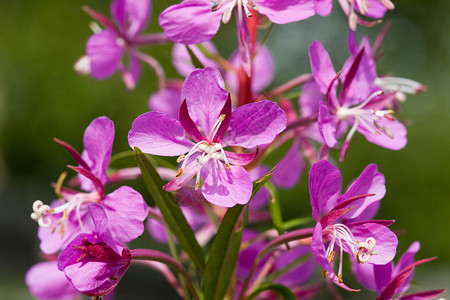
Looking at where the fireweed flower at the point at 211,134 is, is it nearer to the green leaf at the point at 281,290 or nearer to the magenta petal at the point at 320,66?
the magenta petal at the point at 320,66

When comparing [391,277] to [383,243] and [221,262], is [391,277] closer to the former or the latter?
[383,243]

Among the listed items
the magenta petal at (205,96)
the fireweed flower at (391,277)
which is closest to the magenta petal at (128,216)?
the magenta petal at (205,96)

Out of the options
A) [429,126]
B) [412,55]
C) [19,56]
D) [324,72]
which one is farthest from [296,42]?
[324,72]

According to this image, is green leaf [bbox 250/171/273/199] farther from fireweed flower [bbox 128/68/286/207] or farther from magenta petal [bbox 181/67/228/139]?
magenta petal [bbox 181/67/228/139]

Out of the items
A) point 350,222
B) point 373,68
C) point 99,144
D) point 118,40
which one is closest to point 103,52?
point 118,40

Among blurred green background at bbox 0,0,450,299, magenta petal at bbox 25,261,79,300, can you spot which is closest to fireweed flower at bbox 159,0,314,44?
magenta petal at bbox 25,261,79,300

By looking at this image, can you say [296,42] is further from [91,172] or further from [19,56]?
[91,172]
